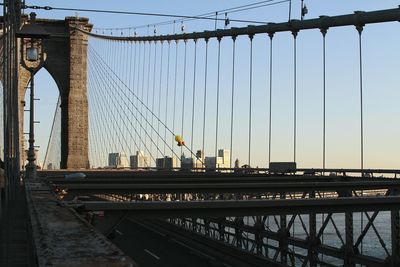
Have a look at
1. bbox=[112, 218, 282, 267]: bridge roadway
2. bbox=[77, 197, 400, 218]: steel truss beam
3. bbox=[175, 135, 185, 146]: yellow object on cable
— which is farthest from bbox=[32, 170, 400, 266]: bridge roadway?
bbox=[175, 135, 185, 146]: yellow object on cable

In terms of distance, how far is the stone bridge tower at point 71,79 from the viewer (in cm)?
5403

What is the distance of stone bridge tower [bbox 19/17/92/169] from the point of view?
177 feet

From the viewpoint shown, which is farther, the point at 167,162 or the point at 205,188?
the point at 167,162

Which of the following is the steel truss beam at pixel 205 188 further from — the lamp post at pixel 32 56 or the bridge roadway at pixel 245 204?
the lamp post at pixel 32 56

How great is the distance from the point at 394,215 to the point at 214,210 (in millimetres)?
8065

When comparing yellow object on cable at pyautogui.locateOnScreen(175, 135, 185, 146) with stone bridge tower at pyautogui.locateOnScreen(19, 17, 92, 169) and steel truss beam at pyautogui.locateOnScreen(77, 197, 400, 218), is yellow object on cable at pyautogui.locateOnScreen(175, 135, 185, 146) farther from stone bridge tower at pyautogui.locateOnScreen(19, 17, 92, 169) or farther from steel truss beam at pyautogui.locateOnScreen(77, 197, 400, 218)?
steel truss beam at pyautogui.locateOnScreen(77, 197, 400, 218)

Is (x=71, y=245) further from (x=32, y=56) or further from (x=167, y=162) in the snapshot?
(x=167, y=162)

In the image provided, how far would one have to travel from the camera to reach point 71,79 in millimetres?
55688

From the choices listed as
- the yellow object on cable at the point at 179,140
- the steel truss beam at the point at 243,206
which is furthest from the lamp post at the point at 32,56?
the yellow object on cable at the point at 179,140

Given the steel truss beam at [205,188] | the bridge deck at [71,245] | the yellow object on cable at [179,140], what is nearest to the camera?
the bridge deck at [71,245]

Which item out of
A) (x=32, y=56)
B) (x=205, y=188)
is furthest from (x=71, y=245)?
(x=32, y=56)

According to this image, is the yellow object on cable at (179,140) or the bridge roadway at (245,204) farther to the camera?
the yellow object on cable at (179,140)

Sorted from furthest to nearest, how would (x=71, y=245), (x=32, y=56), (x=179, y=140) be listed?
(x=179, y=140) < (x=32, y=56) < (x=71, y=245)

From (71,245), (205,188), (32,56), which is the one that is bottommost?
(205,188)
